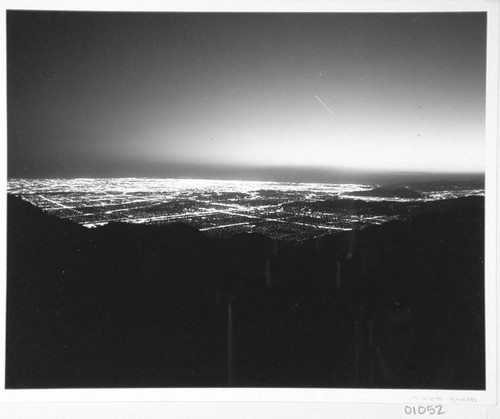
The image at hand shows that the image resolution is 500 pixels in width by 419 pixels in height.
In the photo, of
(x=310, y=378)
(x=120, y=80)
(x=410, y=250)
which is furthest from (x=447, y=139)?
(x=120, y=80)

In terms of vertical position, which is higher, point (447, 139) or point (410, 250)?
point (447, 139)

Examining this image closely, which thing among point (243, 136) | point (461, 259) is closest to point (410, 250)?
point (461, 259)

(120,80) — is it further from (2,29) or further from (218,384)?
(218,384)

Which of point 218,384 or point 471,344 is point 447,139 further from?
point 218,384

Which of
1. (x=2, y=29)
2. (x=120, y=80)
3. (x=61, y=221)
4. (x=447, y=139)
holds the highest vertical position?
(x=2, y=29)
